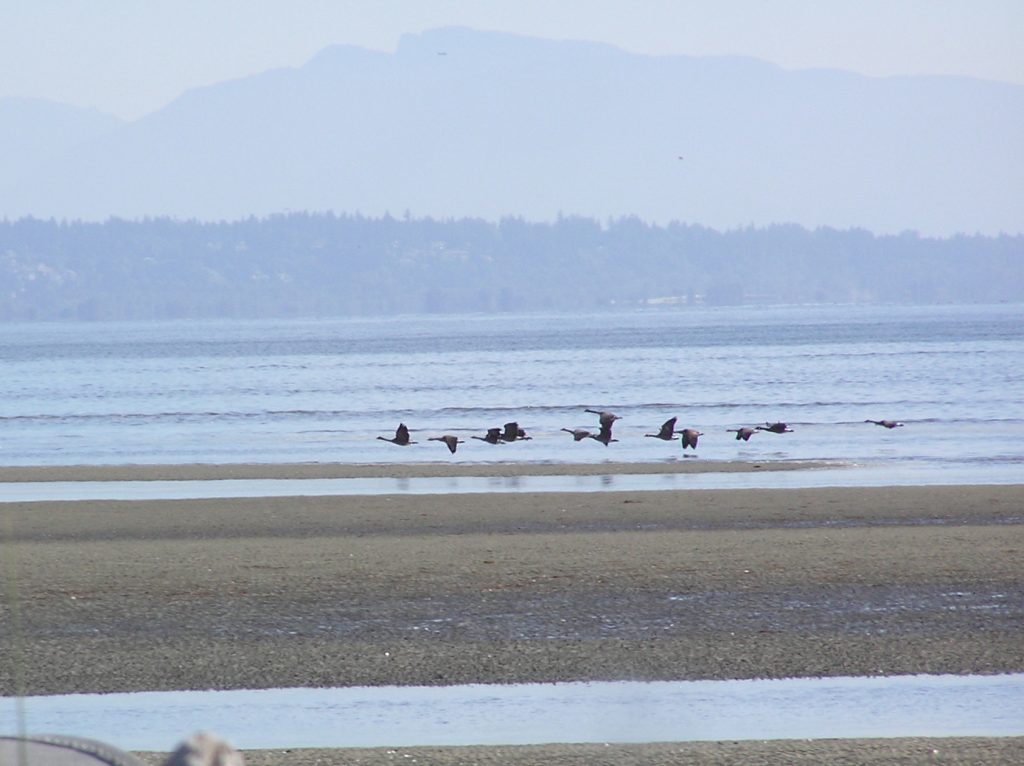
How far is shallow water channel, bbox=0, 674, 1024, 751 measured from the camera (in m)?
8.39

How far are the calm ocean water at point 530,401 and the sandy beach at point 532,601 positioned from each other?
976cm

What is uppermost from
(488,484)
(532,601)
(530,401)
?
(532,601)

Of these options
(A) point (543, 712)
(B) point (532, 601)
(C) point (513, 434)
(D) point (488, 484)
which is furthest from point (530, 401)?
(A) point (543, 712)

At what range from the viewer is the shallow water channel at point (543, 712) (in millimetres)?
8391

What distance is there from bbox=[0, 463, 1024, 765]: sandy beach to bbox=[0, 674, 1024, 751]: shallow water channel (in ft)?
0.86

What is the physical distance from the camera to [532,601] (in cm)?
1212

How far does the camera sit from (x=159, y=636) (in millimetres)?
11086

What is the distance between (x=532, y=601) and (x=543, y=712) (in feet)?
Result: 10.4

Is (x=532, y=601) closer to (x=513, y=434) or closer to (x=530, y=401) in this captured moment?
(x=513, y=434)

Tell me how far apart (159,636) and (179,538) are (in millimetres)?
5729

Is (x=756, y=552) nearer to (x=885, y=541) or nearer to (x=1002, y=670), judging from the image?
(x=885, y=541)

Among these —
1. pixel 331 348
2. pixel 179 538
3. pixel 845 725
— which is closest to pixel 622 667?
pixel 845 725

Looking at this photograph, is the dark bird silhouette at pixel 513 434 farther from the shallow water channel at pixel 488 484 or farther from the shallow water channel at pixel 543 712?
the shallow water channel at pixel 543 712

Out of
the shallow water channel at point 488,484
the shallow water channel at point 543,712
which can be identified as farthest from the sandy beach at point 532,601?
the shallow water channel at point 488,484
